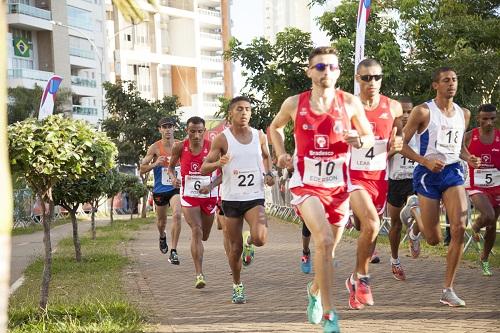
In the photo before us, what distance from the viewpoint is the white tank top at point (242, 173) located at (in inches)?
382

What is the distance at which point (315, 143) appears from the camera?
296 inches

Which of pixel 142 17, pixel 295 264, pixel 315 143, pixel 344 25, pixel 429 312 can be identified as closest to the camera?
pixel 142 17

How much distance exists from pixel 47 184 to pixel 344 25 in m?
15.4

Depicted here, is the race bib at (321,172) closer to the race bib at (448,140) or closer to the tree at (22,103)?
the race bib at (448,140)

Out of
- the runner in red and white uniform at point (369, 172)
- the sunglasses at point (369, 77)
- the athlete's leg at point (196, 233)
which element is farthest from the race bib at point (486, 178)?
the athlete's leg at point (196, 233)

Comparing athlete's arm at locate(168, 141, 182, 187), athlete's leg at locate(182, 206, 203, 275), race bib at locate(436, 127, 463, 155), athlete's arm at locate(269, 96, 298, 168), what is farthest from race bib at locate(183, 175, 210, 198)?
athlete's arm at locate(269, 96, 298, 168)

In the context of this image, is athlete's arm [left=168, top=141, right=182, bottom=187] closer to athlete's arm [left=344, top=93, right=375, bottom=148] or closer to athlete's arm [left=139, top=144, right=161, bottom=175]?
athlete's arm [left=139, top=144, right=161, bottom=175]

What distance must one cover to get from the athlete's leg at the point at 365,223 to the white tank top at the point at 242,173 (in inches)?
56.4

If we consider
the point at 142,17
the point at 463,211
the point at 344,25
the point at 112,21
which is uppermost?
the point at 112,21

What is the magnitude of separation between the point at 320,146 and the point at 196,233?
4030 mm

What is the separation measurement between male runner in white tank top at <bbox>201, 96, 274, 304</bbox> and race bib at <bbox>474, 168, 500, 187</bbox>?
2.95m

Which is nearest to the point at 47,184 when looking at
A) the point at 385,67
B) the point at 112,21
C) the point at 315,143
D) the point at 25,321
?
the point at 25,321

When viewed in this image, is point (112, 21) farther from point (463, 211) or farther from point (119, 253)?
point (463, 211)

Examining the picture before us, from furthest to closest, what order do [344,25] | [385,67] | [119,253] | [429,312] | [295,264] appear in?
1. [344,25]
2. [385,67]
3. [119,253]
4. [295,264]
5. [429,312]
